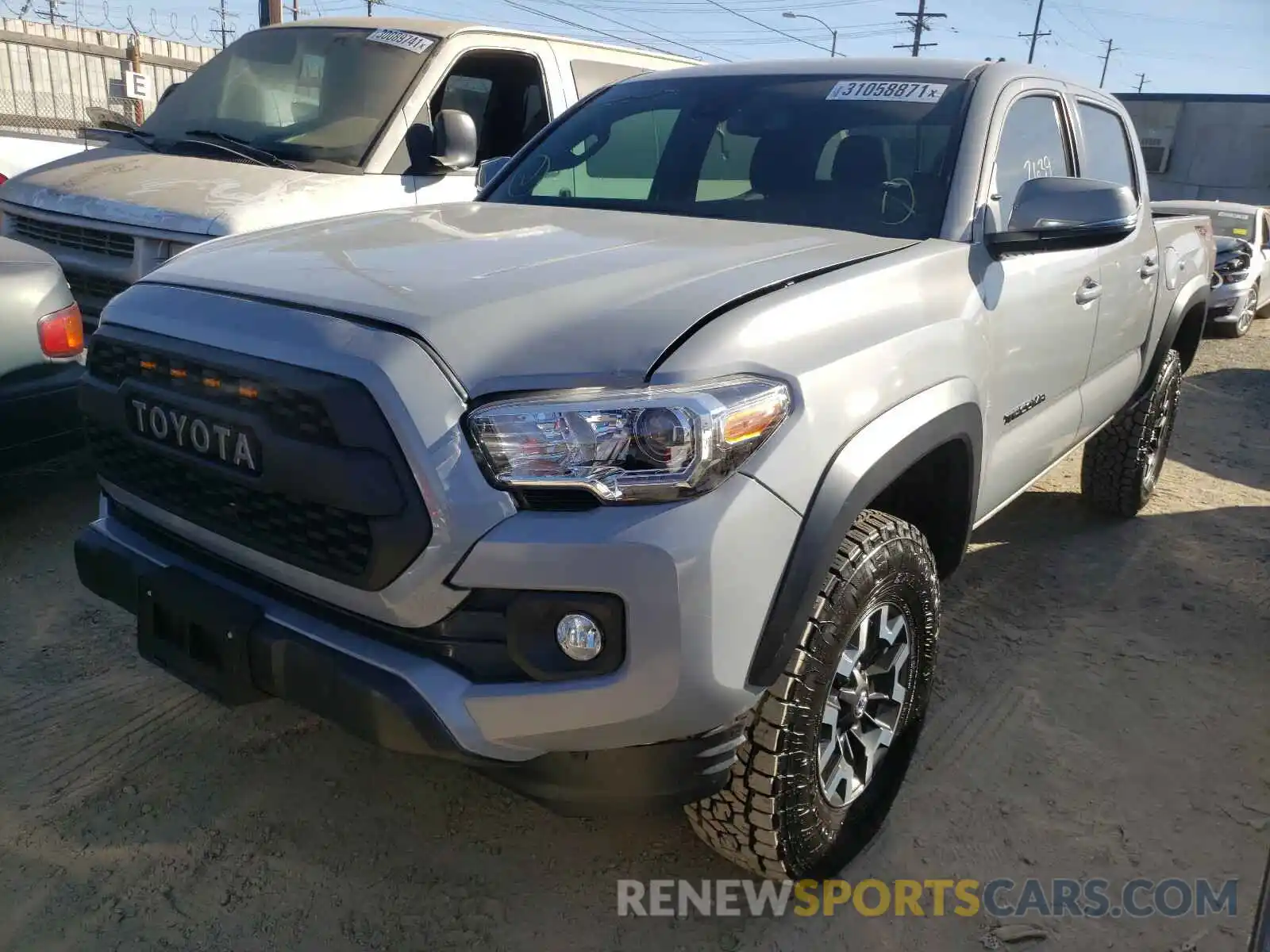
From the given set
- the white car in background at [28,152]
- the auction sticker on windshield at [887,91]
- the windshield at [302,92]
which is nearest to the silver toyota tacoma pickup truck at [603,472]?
the auction sticker on windshield at [887,91]

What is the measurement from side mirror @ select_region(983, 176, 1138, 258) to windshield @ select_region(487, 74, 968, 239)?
0.66 feet

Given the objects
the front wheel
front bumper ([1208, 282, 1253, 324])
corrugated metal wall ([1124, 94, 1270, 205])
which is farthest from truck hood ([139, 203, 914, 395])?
corrugated metal wall ([1124, 94, 1270, 205])

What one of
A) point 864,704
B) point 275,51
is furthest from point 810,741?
point 275,51

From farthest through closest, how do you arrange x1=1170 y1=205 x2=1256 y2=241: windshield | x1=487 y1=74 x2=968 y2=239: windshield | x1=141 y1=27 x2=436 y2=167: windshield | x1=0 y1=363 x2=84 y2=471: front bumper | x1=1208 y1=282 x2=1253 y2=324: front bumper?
x1=1170 y1=205 x2=1256 y2=241: windshield → x1=1208 y1=282 x2=1253 y2=324: front bumper → x1=141 y1=27 x2=436 y2=167: windshield → x1=0 y1=363 x2=84 y2=471: front bumper → x1=487 y1=74 x2=968 y2=239: windshield

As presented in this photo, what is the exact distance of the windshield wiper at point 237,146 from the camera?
4.95 m

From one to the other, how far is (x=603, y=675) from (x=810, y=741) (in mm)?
583

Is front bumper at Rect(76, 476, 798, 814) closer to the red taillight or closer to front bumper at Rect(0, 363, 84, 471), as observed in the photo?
front bumper at Rect(0, 363, 84, 471)

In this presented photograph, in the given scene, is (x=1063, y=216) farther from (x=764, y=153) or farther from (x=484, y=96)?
(x=484, y=96)

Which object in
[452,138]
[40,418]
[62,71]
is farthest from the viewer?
[62,71]

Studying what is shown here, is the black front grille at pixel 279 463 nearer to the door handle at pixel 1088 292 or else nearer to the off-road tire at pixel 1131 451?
the door handle at pixel 1088 292

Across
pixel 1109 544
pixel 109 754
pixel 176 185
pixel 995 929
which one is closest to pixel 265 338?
pixel 109 754

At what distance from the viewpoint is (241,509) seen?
83.8 inches

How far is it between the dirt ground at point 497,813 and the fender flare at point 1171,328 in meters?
1.16

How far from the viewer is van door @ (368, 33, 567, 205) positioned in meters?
5.16
